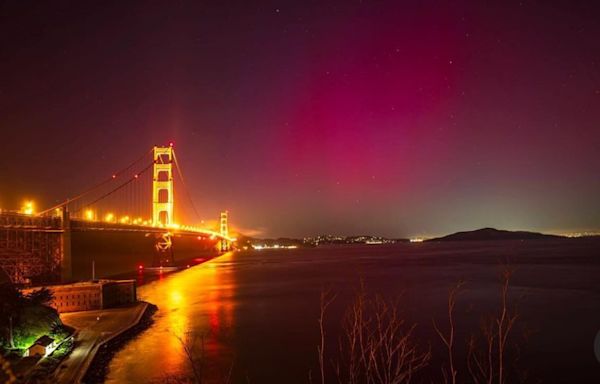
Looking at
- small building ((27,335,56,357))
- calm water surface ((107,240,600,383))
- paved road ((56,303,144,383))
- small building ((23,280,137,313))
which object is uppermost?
small building ((23,280,137,313))

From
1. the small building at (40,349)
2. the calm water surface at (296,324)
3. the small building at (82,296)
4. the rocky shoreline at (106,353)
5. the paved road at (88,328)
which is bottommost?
the calm water surface at (296,324)

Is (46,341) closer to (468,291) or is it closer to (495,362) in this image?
(495,362)

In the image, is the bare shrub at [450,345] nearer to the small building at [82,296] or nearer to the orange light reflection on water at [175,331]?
the orange light reflection on water at [175,331]

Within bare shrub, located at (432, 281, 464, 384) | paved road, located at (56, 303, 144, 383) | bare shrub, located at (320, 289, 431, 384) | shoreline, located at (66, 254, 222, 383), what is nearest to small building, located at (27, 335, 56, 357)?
paved road, located at (56, 303, 144, 383)

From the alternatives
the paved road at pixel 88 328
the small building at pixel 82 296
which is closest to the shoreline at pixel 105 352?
the paved road at pixel 88 328

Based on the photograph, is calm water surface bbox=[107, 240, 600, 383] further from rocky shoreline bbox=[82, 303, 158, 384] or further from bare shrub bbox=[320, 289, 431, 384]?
bare shrub bbox=[320, 289, 431, 384]

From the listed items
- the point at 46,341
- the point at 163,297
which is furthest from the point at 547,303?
the point at 46,341

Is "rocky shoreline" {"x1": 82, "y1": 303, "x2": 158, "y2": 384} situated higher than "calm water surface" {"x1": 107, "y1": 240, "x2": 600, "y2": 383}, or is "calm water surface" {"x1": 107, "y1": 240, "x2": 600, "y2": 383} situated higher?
"rocky shoreline" {"x1": 82, "y1": 303, "x2": 158, "y2": 384}

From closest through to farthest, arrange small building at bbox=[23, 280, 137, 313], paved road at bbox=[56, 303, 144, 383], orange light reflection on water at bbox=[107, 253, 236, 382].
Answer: paved road at bbox=[56, 303, 144, 383]
orange light reflection on water at bbox=[107, 253, 236, 382]
small building at bbox=[23, 280, 137, 313]
